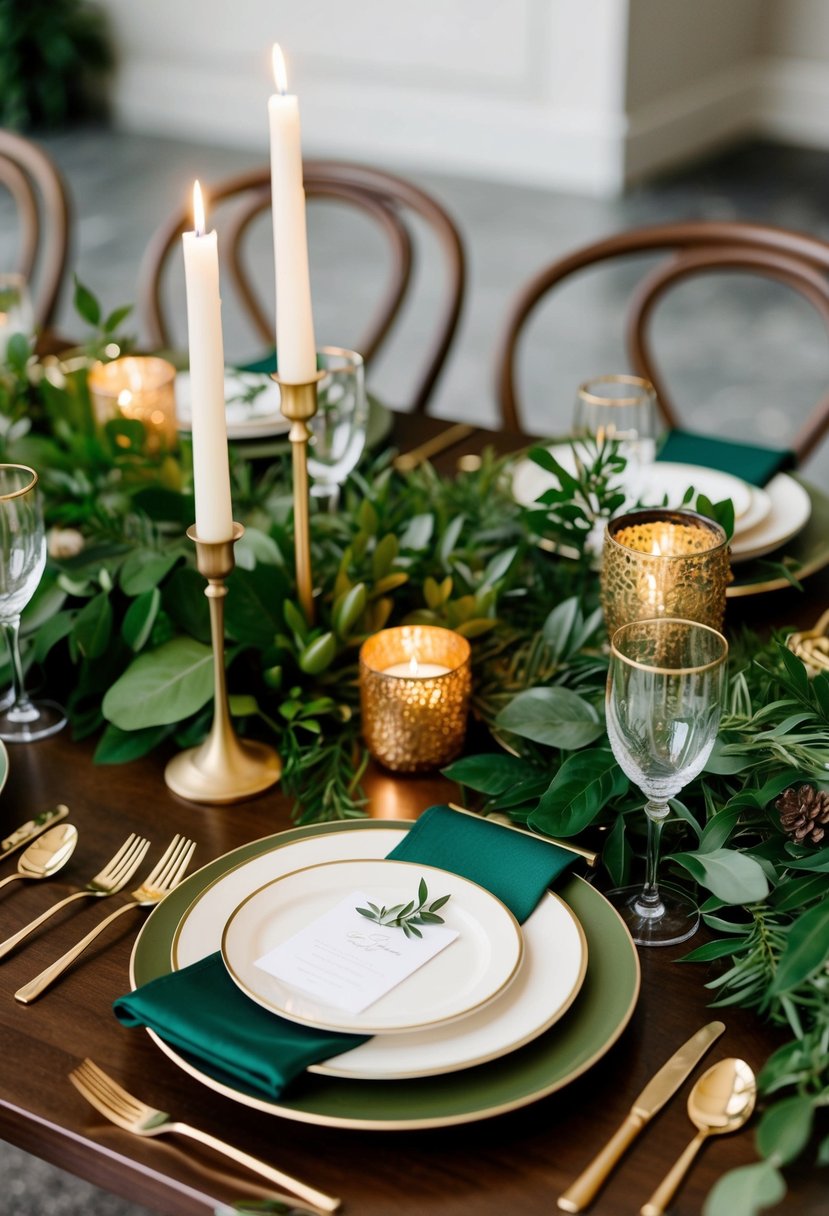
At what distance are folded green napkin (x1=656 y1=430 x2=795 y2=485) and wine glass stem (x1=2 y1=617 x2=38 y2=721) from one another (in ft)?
2.41

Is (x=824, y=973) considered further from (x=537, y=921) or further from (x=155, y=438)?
(x=155, y=438)

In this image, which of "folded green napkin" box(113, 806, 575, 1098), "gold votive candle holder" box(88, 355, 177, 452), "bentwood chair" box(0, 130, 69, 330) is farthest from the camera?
"bentwood chair" box(0, 130, 69, 330)

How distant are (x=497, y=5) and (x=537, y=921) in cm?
525

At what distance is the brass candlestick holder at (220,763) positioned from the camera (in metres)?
1.00

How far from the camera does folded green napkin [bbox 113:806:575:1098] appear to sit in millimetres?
729

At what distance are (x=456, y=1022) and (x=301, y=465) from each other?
0.49m

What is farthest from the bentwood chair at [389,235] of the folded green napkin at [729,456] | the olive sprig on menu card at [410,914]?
the olive sprig on menu card at [410,914]

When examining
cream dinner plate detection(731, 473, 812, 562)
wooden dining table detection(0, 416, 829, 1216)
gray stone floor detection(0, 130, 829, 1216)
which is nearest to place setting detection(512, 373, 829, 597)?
cream dinner plate detection(731, 473, 812, 562)

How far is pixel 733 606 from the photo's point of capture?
49.2 inches

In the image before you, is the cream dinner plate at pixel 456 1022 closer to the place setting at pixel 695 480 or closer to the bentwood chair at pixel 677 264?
the place setting at pixel 695 480

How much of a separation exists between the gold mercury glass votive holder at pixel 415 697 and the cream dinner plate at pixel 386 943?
143 mm

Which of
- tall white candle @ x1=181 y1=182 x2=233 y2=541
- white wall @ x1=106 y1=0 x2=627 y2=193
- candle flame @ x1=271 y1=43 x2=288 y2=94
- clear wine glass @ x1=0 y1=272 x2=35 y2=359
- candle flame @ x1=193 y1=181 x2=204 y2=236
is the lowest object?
white wall @ x1=106 y1=0 x2=627 y2=193

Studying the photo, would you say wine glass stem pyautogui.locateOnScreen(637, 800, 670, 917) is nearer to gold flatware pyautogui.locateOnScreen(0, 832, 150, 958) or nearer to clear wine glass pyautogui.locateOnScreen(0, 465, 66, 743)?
gold flatware pyautogui.locateOnScreen(0, 832, 150, 958)

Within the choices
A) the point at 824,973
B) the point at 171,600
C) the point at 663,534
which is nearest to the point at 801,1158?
the point at 824,973
